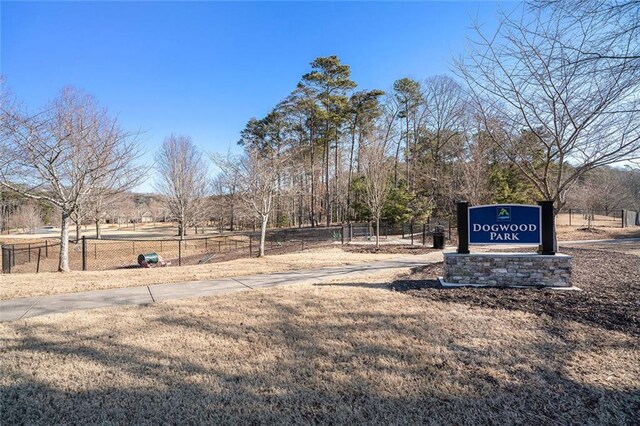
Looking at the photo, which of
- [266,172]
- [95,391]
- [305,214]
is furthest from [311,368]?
[305,214]

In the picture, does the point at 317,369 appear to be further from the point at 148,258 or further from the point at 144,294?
the point at 148,258

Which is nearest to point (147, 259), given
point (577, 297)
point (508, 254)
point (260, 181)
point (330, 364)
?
point (260, 181)

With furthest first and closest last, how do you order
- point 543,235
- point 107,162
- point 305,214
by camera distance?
point 305,214 < point 107,162 < point 543,235

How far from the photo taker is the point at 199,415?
2438 millimetres

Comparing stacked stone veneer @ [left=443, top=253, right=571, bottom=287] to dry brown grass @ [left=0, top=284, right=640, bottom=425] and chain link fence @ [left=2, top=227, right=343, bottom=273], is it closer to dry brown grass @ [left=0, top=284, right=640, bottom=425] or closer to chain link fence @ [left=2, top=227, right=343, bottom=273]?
dry brown grass @ [left=0, top=284, right=640, bottom=425]

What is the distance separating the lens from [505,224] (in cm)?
652

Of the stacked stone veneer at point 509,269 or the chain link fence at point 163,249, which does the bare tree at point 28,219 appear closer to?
the chain link fence at point 163,249

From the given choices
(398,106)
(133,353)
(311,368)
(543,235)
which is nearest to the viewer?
(311,368)

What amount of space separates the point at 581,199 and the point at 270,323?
1246 inches

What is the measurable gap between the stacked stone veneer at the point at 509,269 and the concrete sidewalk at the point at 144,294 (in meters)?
2.71

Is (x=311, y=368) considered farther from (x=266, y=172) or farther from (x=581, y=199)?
(x=581, y=199)

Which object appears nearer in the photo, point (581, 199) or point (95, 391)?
point (95, 391)

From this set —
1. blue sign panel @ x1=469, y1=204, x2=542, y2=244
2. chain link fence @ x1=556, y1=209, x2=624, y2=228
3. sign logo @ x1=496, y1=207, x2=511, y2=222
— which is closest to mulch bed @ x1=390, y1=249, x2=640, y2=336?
blue sign panel @ x1=469, y1=204, x2=542, y2=244

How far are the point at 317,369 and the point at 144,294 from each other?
444 centimetres
